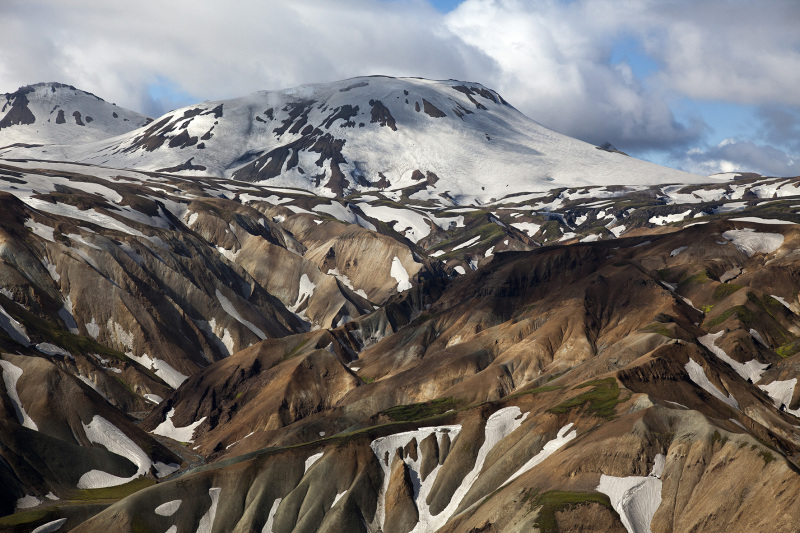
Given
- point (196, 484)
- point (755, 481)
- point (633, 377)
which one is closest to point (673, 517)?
point (755, 481)

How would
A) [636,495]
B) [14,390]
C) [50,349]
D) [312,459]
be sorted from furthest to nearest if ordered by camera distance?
1. [50,349]
2. [14,390]
3. [312,459]
4. [636,495]

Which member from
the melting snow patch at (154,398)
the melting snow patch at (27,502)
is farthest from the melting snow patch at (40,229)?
the melting snow patch at (27,502)

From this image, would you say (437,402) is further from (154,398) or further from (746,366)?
(154,398)

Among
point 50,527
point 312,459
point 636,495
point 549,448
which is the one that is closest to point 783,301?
point 549,448

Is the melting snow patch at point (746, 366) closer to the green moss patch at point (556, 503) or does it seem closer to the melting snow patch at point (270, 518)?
the green moss patch at point (556, 503)

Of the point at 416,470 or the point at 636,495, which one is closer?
the point at 636,495

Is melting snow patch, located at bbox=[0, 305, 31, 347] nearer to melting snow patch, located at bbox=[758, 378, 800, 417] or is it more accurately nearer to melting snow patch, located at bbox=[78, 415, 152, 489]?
melting snow patch, located at bbox=[78, 415, 152, 489]

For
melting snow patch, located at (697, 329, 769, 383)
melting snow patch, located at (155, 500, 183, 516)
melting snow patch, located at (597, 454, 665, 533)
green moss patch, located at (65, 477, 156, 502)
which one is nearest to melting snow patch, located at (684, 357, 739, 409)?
melting snow patch, located at (697, 329, 769, 383)
